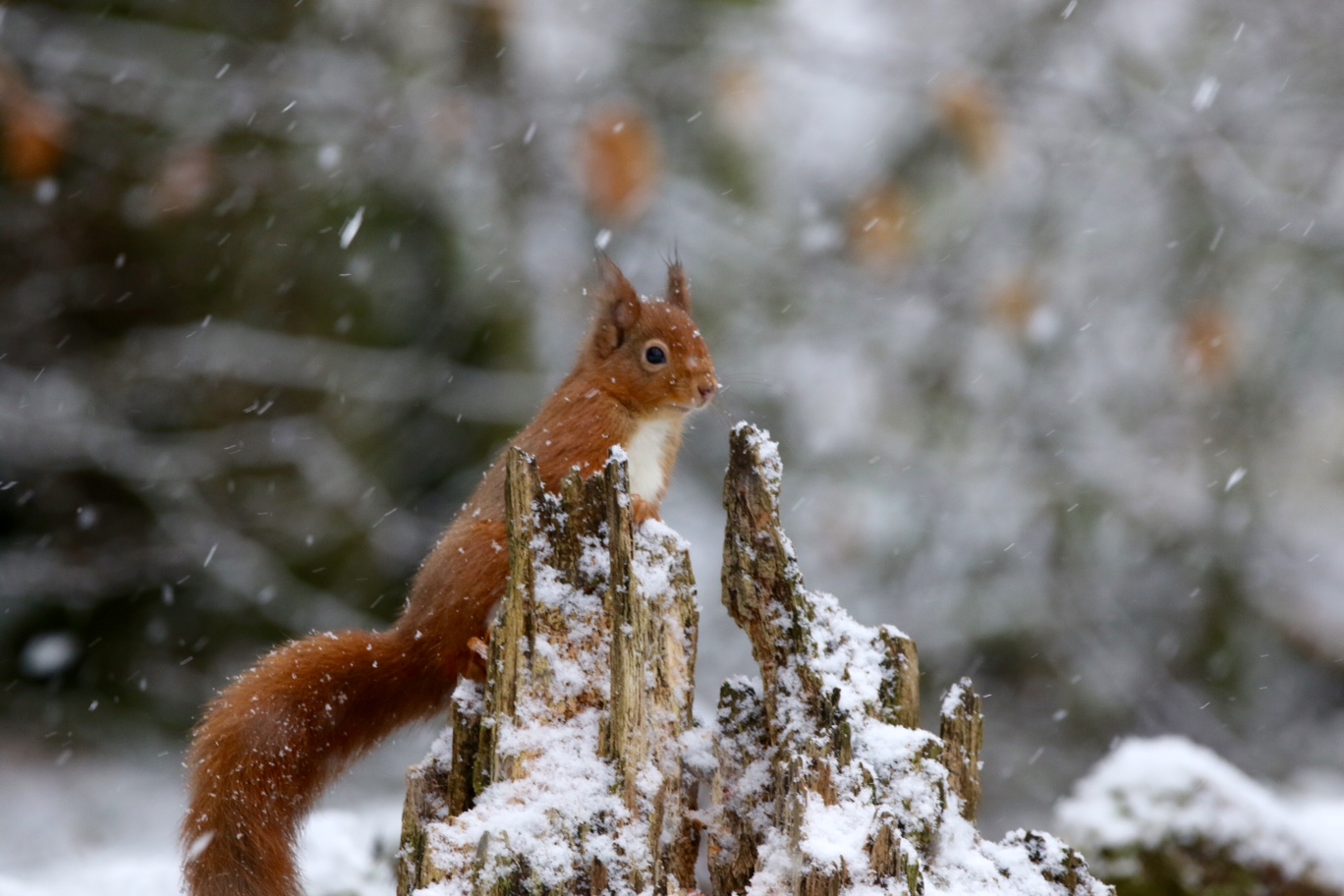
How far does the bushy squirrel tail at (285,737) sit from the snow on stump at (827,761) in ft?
1.59

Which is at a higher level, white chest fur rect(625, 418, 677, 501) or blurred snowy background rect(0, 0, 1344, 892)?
blurred snowy background rect(0, 0, 1344, 892)

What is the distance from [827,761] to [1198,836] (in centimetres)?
111

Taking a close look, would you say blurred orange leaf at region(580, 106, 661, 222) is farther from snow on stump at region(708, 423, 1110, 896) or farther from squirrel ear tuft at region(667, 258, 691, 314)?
snow on stump at region(708, 423, 1110, 896)

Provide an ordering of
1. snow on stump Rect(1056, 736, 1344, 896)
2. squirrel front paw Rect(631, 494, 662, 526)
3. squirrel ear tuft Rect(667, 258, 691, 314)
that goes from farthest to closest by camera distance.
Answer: squirrel ear tuft Rect(667, 258, 691, 314) < snow on stump Rect(1056, 736, 1344, 896) < squirrel front paw Rect(631, 494, 662, 526)

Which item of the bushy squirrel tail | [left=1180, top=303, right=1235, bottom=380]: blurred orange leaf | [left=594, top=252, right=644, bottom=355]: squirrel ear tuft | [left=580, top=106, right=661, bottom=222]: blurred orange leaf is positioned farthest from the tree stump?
[left=1180, top=303, right=1235, bottom=380]: blurred orange leaf

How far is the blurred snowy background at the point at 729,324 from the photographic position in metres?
3.66

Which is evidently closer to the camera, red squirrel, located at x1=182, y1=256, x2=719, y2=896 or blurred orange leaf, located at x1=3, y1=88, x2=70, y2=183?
red squirrel, located at x1=182, y1=256, x2=719, y2=896

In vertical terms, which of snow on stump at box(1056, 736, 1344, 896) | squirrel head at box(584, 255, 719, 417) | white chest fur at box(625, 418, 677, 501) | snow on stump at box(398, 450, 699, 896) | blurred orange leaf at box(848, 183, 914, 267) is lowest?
snow on stump at box(398, 450, 699, 896)

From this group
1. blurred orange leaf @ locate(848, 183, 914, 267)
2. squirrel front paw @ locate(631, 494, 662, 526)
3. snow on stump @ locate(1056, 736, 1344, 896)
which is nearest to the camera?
squirrel front paw @ locate(631, 494, 662, 526)

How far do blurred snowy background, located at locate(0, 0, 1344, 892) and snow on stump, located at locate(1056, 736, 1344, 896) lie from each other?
1.83 metres

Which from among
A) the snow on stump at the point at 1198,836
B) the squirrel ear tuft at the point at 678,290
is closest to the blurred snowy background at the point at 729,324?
the squirrel ear tuft at the point at 678,290

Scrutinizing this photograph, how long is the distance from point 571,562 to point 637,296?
2.54 feet

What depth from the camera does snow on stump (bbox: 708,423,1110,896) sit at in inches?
42.9

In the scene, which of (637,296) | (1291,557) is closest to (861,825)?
(637,296)
